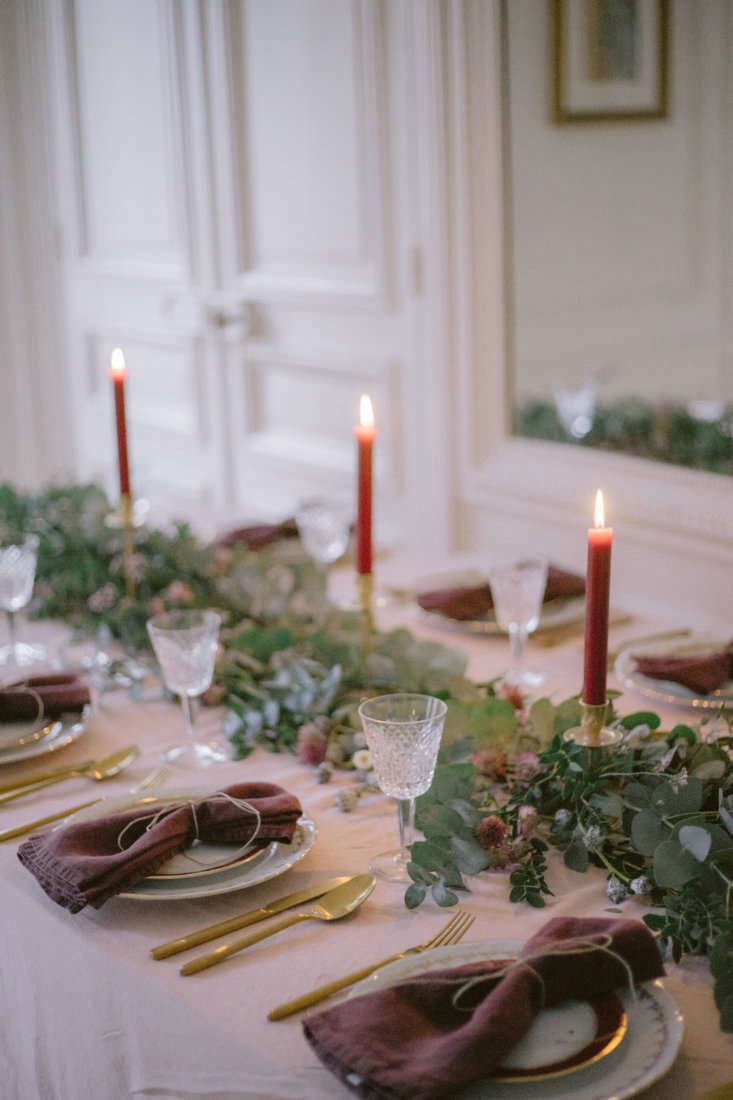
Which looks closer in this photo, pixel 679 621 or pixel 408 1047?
pixel 408 1047

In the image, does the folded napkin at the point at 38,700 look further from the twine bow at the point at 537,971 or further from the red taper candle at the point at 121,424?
the twine bow at the point at 537,971

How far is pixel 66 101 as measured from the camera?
11.5 ft

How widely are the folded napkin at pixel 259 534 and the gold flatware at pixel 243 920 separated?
41.2 inches

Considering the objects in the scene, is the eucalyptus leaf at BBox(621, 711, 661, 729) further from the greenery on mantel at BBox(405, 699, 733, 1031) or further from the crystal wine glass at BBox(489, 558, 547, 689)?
the crystal wine glass at BBox(489, 558, 547, 689)

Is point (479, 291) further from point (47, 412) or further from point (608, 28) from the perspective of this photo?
point (47, 412)

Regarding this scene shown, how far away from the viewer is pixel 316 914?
3.30 feet

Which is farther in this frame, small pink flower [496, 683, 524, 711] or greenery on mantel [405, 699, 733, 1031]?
small pink flower [496, 683, 524, 711]

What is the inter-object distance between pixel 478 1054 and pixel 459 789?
35cm

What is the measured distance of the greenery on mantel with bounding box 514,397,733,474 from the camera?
7.41ft

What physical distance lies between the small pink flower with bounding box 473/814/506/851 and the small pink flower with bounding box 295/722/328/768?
0.95 ft

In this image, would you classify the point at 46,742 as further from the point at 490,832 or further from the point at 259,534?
the point at 259,534

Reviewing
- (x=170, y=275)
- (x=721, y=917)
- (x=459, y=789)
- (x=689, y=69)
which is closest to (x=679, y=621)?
(x=459, y=789)

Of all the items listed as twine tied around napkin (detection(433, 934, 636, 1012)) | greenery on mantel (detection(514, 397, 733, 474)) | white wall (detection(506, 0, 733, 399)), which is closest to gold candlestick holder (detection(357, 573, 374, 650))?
twine tied around napkin (detection(433, 934, 636, 1012))

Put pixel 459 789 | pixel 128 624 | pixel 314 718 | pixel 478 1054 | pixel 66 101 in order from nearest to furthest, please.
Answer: pixel 478 1054
pixel 459 789
pixel 314 718
pixel 128 624
pixel 66 101
